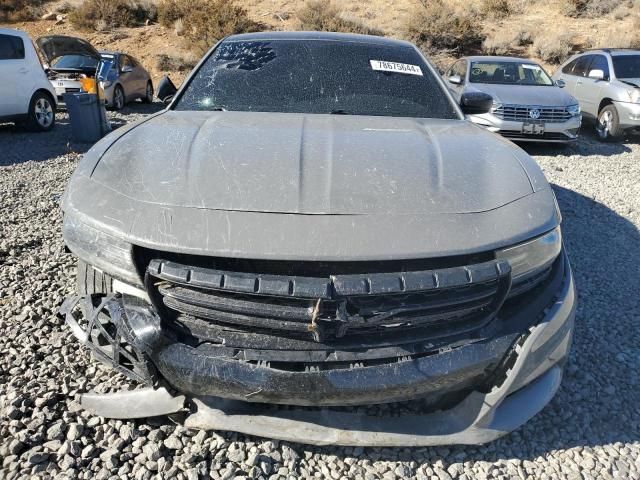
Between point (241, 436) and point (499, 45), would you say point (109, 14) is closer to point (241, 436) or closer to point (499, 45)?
point (499, 45)

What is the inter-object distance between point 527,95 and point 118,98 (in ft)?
30.7

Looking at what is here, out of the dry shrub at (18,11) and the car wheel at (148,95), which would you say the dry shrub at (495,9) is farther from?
the dry shrub at (18,11)

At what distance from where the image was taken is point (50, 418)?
219 centimetres

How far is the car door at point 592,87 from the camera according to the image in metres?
9.59

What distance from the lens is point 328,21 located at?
23.0m

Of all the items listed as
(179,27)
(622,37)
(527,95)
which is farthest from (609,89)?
(179,27)

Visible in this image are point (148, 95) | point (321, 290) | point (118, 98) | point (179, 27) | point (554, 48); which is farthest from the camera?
point (179, 27)

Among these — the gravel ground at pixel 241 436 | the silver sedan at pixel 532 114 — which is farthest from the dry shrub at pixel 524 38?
the gravel ground at pixel 241 436

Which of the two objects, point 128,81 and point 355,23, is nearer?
point 128,81

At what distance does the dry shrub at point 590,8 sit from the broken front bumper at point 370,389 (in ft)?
90.6

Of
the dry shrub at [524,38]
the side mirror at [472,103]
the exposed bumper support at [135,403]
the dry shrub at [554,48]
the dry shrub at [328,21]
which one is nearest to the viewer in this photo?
the exposed bumper support at [135,403]

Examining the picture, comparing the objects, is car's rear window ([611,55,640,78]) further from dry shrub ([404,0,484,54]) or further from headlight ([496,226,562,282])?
dry shrub ([404,0,484,54])

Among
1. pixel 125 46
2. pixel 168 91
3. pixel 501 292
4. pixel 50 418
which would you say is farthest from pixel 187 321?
Answer: pixel 125 46

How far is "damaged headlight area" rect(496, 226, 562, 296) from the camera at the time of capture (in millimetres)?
1813
